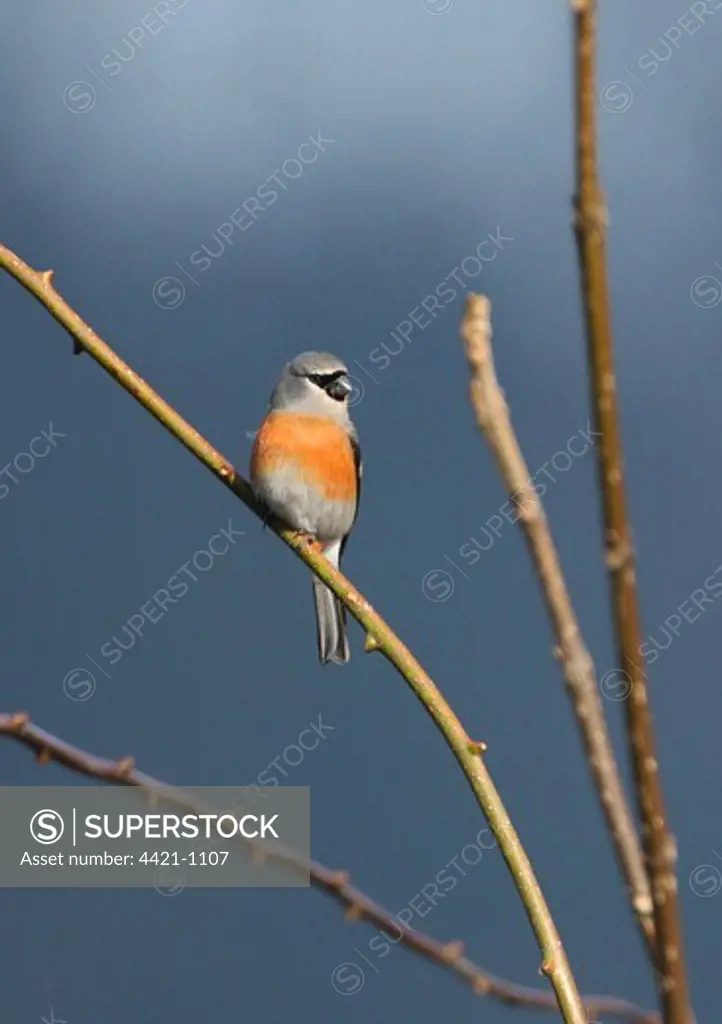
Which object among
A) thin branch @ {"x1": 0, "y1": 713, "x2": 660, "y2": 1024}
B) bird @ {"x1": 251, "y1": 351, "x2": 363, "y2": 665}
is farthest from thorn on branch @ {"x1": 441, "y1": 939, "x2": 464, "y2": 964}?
bird @ {"x1": 251, "y1": 351, "x2": 363, "y2": 665}

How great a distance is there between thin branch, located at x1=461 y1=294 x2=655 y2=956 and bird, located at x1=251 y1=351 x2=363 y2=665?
6.73ft

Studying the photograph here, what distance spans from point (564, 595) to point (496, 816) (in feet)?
0.94

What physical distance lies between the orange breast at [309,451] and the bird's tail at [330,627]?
0.54ft

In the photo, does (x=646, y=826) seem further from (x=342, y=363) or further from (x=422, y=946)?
(x=342, y=363)

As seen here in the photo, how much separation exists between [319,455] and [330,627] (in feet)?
1.23

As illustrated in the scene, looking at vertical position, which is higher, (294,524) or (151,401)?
(294,524)

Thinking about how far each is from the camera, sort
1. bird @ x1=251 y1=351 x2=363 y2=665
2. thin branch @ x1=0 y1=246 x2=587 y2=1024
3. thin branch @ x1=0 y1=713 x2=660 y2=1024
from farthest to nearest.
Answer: bird @ x1=251 y1=351 x2=363 y2=665, thin branch @ x1=0 y1=713 x2=660 y2=1024, thin branch @ x1=0 y1=246 x2=587 y2=1024

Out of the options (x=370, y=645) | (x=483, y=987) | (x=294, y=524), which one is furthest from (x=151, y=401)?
(x=294, y=524)

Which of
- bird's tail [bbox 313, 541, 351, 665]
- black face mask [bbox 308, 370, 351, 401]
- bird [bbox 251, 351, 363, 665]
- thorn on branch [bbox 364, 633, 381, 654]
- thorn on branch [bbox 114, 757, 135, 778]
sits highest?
black face mask [bbox 308, 370, 351, 401]

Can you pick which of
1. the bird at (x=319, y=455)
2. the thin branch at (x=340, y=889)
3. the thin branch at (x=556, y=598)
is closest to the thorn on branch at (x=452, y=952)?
the thin branch at (x=340, y=889)

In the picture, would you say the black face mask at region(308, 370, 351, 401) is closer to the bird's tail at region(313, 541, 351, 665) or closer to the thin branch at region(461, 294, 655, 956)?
the bird's tail at region(313, 541, 351, 665)

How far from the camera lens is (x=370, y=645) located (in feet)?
3.02

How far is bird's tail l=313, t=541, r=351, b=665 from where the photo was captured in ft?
8.67

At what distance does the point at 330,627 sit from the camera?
2693 millimetres
